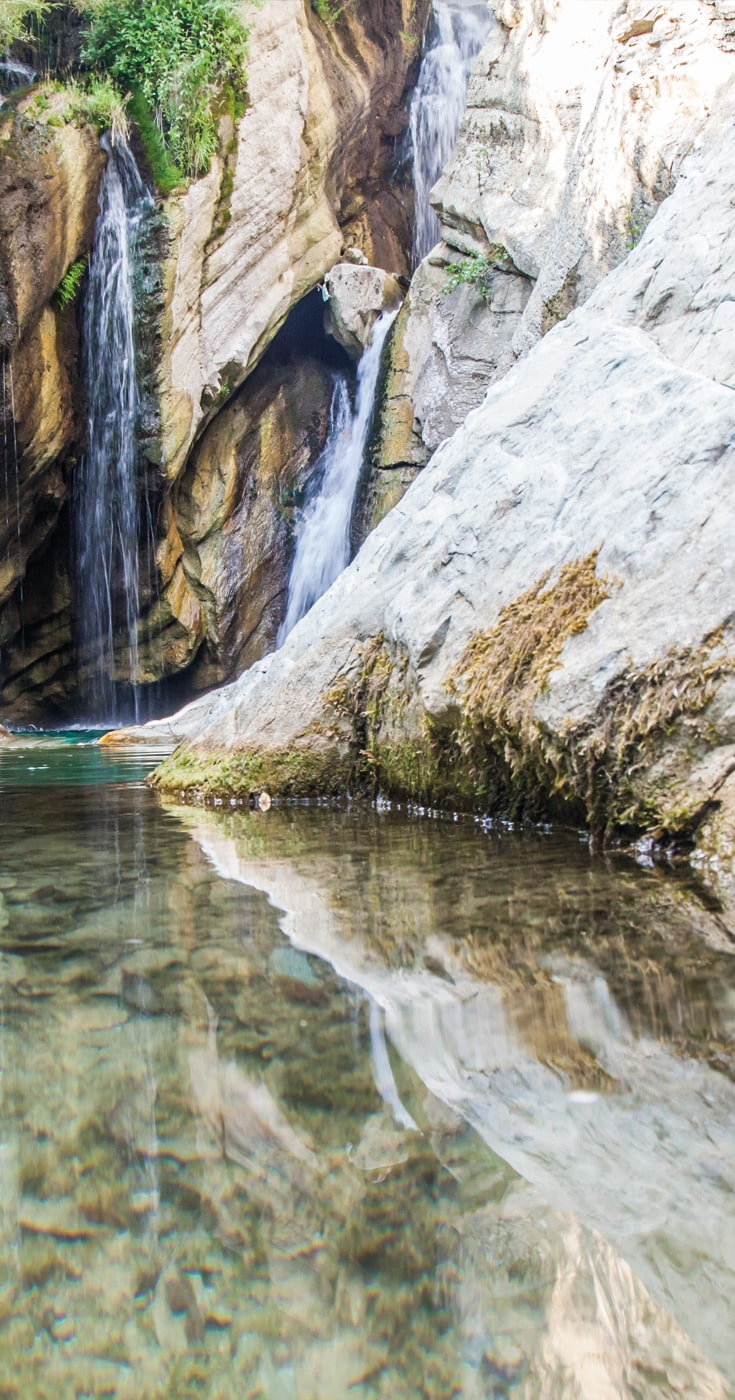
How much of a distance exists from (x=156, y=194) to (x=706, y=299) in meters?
11.0

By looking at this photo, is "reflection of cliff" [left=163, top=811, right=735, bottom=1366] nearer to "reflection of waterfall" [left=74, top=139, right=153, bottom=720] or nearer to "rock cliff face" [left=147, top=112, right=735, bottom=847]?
"rock cliff face" [left=147, top=112, right=735, bottom=847]

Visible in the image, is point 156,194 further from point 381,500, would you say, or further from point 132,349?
point 381,500

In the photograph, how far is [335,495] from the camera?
1499 cm

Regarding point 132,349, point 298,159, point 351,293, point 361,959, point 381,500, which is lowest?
point 361,959

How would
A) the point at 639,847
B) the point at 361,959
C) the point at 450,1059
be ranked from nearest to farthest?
the point at 450,1059 < the point at 361,959 < the point at 639,847

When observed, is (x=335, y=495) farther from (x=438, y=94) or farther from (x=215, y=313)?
(x=438, y=94)

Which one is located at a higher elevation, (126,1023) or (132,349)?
(132,349)

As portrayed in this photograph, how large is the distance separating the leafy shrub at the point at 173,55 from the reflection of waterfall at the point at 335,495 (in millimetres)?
3695

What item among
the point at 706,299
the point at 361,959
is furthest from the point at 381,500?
the point at 361,959

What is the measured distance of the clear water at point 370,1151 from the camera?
981 mm

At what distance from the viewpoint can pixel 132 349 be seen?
44.2ft

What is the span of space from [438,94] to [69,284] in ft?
27.6

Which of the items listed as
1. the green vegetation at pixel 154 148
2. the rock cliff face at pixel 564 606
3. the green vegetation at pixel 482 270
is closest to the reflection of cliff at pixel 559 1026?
the rock cliff face at pixel 564 606

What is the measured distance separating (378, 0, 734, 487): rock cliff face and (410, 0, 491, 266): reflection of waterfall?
3.58m
